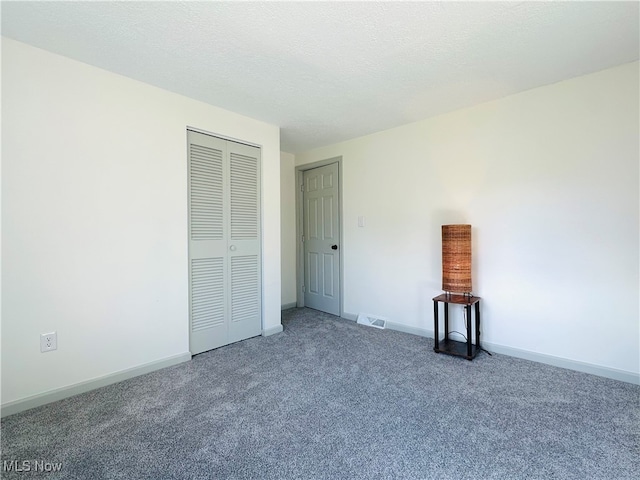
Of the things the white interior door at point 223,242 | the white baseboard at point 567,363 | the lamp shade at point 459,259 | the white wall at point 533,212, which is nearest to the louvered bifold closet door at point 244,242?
the white interior door at point 223,242

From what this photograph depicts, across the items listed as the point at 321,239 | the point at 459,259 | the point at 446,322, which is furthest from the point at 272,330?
the point at 459,259

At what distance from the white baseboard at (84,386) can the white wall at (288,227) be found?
1.89m

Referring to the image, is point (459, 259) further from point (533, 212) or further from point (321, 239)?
point (321, 239)

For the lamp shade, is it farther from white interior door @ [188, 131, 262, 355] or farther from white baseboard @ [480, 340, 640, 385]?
white interior door @ [188, 131, 262, 355]

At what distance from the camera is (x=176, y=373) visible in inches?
95.8

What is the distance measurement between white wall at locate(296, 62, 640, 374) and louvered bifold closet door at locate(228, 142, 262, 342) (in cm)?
143

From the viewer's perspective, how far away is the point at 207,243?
2852mm

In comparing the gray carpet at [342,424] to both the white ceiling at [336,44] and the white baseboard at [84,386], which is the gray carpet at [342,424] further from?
the white ceiling at [336,44]

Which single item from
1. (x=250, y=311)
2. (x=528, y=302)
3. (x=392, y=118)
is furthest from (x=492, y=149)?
(x=250, y=311)

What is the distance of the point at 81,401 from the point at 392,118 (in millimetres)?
3495

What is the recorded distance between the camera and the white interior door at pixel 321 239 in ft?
13.3

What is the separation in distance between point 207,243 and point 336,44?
1.94m

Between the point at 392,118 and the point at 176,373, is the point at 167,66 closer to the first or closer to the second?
the point at 392,118

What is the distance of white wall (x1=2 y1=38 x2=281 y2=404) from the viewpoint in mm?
1889
